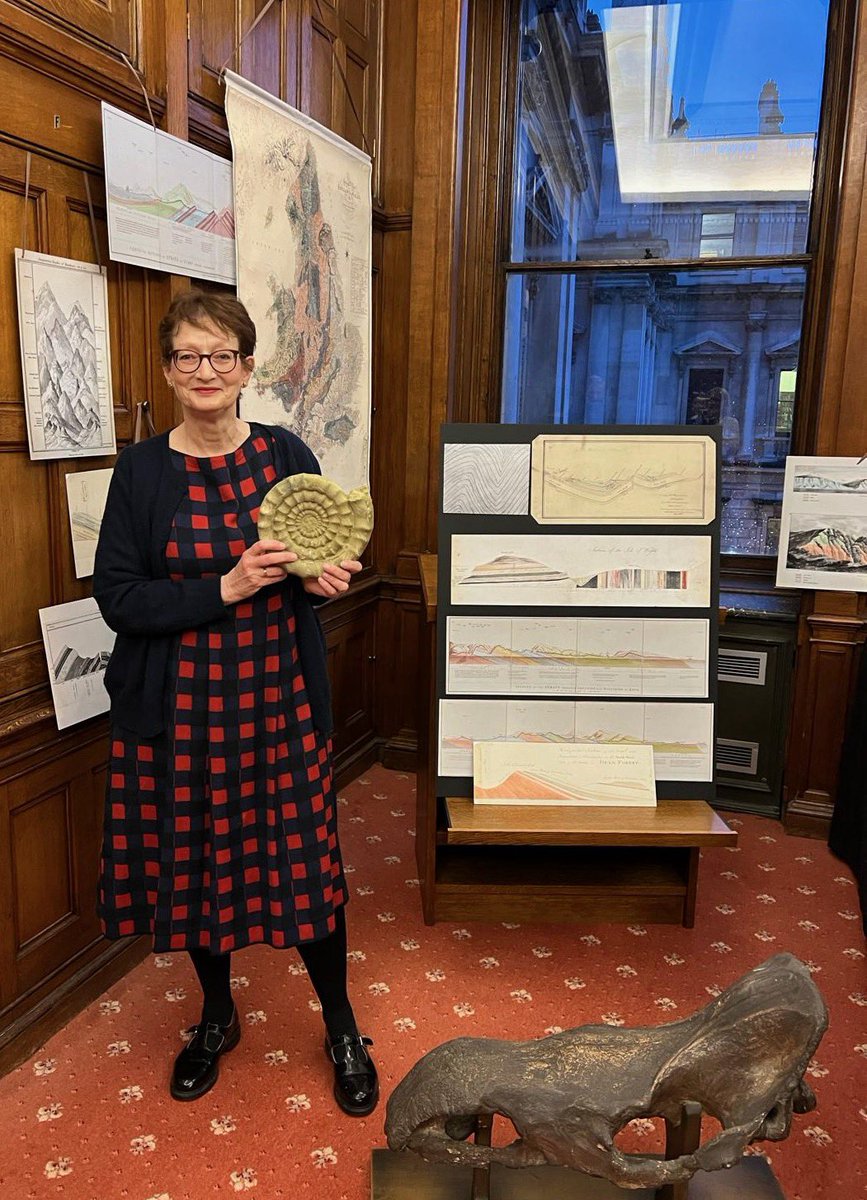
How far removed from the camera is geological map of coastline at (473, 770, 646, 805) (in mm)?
2643

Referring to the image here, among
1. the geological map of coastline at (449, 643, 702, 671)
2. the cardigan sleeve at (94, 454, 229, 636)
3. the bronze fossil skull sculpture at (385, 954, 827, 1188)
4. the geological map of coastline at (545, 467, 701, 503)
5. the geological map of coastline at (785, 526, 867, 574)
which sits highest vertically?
the geological map of coastline at (545, 467, 701, 503)

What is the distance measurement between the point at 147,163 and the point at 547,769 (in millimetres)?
1885

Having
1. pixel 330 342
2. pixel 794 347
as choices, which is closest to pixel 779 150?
pixel 794 347

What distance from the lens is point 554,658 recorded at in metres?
2.68

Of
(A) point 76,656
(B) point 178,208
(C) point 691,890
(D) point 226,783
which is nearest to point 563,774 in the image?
(C) point 691,890

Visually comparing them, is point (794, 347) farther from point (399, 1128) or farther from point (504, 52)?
point (399, 1128)

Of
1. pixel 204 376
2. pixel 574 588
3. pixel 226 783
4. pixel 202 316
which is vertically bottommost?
pixel 226 783

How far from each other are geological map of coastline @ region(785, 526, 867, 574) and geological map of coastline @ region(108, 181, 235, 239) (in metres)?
2.23

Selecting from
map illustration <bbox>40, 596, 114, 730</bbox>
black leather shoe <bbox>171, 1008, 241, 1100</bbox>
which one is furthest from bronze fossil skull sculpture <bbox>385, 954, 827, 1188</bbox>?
map illustration <bbox>40, 596, 114, 730</bbox>

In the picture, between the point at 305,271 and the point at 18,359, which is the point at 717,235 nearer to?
the point at 305,271

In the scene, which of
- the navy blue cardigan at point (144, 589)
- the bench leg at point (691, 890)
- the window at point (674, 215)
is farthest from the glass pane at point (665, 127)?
the navy blue cardigan at point (144, 589)

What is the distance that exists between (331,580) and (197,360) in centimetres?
48

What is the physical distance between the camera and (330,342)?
3428 mm

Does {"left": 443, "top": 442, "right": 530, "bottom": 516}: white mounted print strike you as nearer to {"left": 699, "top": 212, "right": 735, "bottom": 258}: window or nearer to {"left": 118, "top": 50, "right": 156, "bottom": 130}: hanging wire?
{"left": 118, "top": 50, "right": 156, "bottom": 130}: hanging wire
